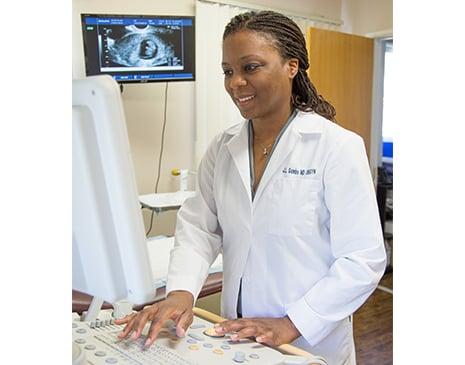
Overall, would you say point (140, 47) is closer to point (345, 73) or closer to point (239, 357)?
point (345, 73)

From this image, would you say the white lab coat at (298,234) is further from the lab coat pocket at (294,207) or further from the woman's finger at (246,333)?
the woman's finger at (246,333)

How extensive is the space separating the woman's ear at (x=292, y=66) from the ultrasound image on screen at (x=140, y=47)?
67.9 inches

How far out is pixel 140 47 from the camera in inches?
112

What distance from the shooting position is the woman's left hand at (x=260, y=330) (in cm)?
95

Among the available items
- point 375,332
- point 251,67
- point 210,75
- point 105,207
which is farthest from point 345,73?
point 105,207

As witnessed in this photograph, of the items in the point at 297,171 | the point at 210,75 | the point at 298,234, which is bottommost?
the point at 298,234

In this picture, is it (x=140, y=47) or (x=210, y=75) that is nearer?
(x=140, y=47)

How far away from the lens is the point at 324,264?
1.15m

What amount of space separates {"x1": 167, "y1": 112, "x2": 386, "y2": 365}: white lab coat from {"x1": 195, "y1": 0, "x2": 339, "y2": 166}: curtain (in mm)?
2135

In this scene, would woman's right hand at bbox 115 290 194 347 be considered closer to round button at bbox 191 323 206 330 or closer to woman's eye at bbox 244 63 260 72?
round button at bbox 191 323 206 330

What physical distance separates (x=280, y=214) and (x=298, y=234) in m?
0.06

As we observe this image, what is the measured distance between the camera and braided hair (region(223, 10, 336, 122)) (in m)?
1.20

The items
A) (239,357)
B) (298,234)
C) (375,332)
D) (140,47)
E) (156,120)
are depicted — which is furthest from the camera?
(156,120)
